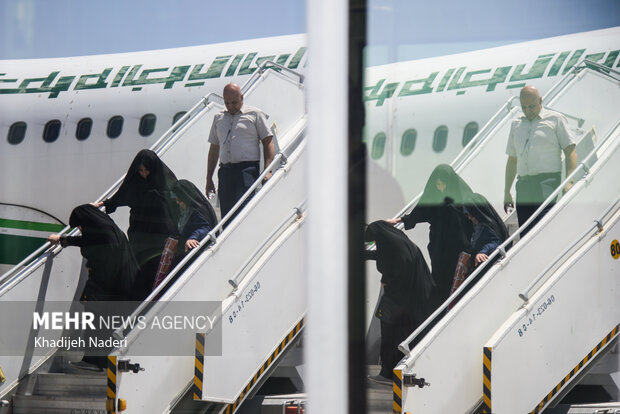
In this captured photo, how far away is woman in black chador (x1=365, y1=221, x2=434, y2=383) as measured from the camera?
80.8 inches

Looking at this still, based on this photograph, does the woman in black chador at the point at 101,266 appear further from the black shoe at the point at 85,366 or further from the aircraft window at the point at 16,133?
the aircraft window at the point at 16,133

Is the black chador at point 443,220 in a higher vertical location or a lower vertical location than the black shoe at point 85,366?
higher

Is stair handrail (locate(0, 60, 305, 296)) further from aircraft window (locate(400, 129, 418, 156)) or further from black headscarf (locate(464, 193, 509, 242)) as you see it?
black headscarf (locate(464, 193, 509, 242))

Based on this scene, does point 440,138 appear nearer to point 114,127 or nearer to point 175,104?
point 175,104

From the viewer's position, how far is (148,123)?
2.40m

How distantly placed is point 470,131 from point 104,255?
125 cm

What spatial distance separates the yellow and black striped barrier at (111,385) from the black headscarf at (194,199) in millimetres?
548

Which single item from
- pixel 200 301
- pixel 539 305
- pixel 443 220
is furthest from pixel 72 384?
pixel 539 305

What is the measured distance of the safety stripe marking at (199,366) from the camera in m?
2.33

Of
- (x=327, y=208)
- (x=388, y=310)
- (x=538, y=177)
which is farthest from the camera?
(x=538, y=177)

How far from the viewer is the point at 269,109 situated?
8.15 feet

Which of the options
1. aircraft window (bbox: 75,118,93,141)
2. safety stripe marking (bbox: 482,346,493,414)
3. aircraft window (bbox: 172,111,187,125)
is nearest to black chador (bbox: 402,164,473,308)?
safety stripe marking (bbox: 482,346,493,414)

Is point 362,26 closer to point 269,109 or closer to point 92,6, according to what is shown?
point 269,109

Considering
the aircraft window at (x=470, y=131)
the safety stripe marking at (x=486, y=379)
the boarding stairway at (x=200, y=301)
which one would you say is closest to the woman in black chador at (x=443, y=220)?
the aircraft window at (x=470, y=131)
